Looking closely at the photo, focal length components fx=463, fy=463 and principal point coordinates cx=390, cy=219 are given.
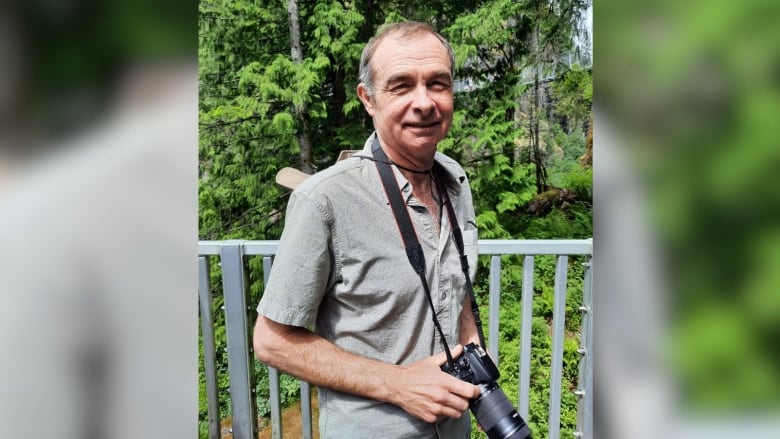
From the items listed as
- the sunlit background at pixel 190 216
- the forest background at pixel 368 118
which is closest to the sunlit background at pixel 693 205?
the sunlit background at pixel 190 216

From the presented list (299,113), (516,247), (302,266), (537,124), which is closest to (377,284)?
(302,266)

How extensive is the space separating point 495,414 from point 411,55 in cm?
71

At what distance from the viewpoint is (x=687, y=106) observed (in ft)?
1.47

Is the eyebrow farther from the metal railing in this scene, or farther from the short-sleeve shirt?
the metal railing

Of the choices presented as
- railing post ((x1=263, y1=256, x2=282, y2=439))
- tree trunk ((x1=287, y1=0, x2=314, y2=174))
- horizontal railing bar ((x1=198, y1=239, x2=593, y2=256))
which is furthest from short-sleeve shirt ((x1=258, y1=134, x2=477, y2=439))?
tree trunk ((x1=287, y1=0, x2=314, y2=174))

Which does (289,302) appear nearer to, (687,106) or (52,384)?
(52,384)

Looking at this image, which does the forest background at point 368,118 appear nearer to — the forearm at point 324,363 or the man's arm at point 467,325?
the man's arm at point 467,325

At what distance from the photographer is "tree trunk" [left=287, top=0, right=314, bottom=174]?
111 inches

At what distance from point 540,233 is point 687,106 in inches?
105

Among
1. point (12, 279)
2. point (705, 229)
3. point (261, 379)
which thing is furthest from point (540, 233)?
point (12, 279)

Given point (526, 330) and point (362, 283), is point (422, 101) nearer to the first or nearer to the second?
point (362, 283)

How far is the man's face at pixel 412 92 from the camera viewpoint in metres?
0.88

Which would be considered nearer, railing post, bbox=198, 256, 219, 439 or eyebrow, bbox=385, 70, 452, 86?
eyebrow, bbox=385, 70, 452, 86

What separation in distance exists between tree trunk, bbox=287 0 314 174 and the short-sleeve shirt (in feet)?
6.42
